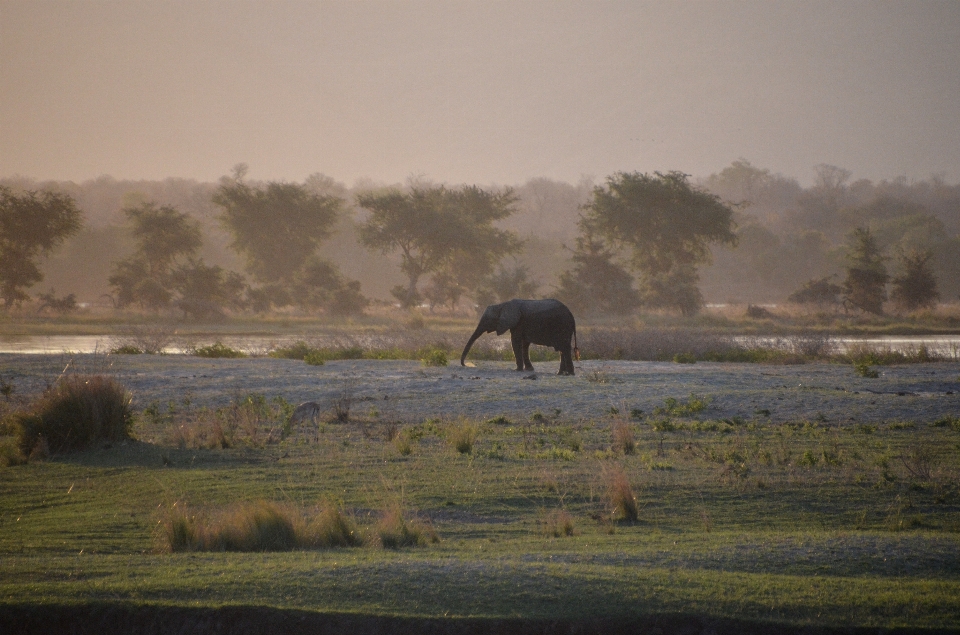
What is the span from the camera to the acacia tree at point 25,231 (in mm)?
53938

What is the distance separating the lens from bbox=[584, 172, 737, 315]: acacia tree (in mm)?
57438

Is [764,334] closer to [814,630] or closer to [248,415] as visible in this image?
[248,415]

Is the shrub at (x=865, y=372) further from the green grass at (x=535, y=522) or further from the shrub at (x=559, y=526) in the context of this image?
the shrub at (x=559, y=526)

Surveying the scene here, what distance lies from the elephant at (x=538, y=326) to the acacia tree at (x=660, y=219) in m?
34.0

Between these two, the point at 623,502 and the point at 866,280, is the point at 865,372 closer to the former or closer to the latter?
the point at 623,502

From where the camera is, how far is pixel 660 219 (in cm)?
5816

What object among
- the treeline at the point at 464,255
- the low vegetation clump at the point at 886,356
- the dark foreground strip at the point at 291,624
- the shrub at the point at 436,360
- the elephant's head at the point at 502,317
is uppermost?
the treeline at the point at 464,255

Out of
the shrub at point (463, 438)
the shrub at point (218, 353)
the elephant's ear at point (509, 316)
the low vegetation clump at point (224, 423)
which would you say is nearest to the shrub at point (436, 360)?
the elephant's ear at point (509, 316)

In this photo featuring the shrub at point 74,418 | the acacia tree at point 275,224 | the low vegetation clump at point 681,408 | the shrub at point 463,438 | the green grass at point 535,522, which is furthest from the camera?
the acacia tree at point 275,224

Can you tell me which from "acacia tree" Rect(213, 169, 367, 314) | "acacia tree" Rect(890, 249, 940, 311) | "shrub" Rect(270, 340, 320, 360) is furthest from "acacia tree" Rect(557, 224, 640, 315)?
"shrub" Rect(270, 340, 320, 360)

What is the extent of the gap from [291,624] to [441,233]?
53415 millimetres

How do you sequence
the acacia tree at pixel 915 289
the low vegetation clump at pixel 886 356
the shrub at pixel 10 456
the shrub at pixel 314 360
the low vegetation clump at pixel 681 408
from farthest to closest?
the acacia tree at pixel 915 289
the low vegetation clump at pixel 886 356
the shrub at pixel 314 360
the low vegetation clump at pixel 681 408
the shrub at pixel 10 456

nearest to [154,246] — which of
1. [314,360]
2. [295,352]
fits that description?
[295,352]

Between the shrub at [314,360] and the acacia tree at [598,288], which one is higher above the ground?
the acacia tree at [598,288]
